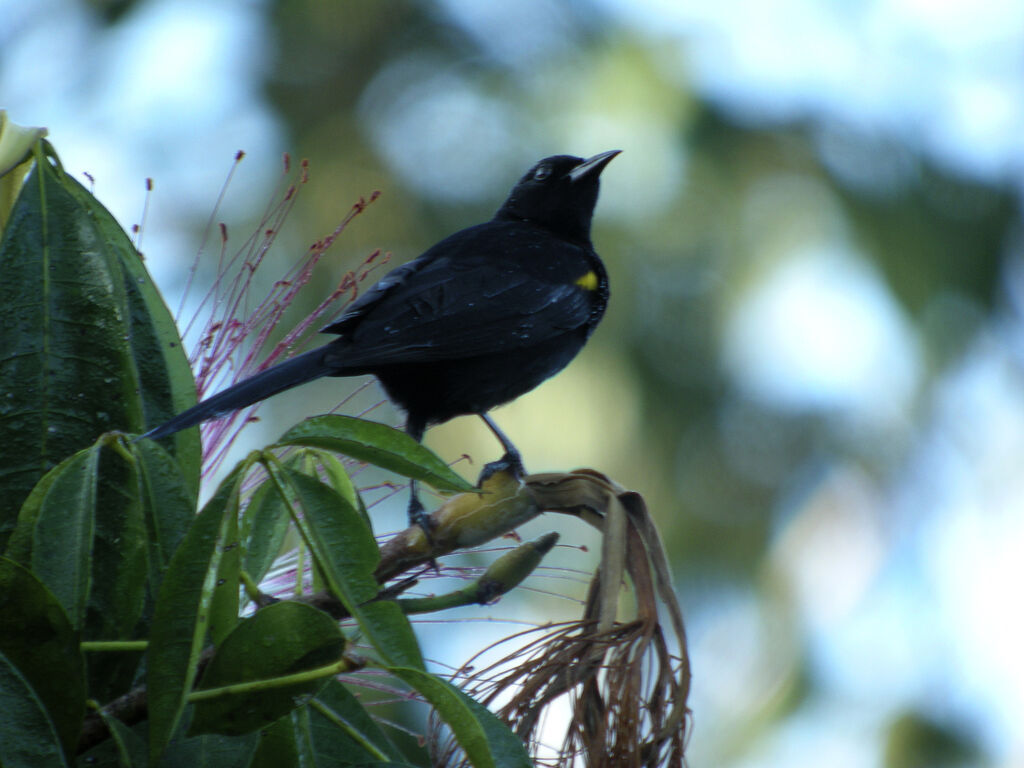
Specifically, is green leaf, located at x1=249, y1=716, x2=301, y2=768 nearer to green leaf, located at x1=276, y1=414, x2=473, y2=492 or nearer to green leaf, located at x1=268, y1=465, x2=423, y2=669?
green leaf, located at x1=268, y1=465, x2=423, y2=669

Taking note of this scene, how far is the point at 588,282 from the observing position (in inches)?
133

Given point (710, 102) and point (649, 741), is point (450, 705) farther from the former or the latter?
point (710, 102)

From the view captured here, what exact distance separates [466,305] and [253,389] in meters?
1.13

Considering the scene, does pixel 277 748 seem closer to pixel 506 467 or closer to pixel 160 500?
pixel 160 500

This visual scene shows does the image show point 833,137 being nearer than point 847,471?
No

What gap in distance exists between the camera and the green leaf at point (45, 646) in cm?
112

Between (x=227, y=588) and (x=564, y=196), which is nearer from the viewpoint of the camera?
(x=227, y=588)

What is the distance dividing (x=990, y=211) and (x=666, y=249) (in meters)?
2.76

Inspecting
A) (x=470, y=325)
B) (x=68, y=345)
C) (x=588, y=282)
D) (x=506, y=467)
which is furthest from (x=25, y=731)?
(x=588, y=282)

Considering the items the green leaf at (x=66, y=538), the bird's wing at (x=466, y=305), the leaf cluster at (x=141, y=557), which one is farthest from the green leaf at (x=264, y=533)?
the bird's wing at (x=466, y=305)

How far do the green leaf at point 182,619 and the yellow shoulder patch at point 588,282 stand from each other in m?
2.27

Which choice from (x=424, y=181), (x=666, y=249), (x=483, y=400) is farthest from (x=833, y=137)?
(x=483, y=400)

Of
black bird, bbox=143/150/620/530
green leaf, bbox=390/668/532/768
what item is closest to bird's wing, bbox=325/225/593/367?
black bird, bbox=143/150/620/530

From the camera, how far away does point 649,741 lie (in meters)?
1.36
